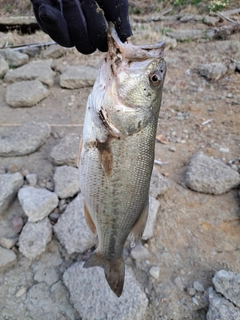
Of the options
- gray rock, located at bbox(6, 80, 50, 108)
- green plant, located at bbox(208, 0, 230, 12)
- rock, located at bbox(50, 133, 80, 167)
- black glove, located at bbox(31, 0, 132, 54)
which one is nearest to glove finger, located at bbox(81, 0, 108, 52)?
black glove, located at bbox(31, 0, 132, 54)

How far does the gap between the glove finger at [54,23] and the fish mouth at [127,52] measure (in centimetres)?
29

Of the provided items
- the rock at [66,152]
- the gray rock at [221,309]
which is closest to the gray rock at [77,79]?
the rock at [66,152]

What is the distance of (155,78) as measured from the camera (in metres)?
1.69

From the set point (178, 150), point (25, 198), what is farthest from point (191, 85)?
point (25, 198)

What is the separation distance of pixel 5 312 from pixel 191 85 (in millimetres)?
4399

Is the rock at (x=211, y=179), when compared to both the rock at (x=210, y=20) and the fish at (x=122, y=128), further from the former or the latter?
the rock at (x=210, y=20)

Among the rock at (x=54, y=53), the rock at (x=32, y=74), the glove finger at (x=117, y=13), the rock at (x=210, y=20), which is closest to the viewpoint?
the glove finger at (x=117, y=13)

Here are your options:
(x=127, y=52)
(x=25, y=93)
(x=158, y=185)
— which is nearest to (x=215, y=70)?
(x=158, y=185)

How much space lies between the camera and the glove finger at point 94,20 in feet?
5.49

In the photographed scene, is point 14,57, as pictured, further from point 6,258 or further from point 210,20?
point 210,20

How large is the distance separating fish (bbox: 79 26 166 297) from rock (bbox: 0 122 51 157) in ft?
6.56

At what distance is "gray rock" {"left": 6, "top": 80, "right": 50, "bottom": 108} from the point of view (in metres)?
4.63

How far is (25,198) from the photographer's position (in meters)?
3.00

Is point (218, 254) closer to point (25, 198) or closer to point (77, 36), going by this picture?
point (25, 198)
